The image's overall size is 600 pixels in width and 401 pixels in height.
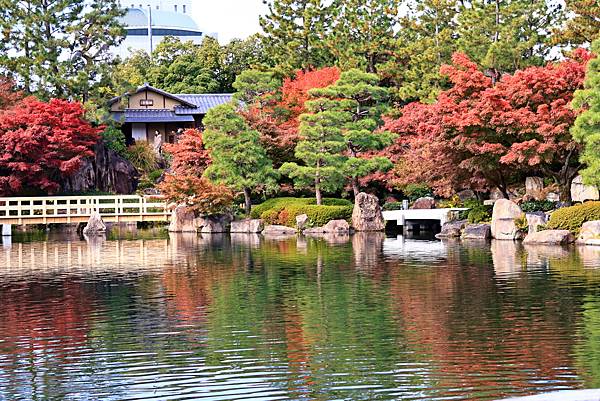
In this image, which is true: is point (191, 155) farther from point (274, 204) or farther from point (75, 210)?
point (75, 210)

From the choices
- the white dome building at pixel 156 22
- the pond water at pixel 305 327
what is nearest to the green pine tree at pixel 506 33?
the pond water at pixel 305 327

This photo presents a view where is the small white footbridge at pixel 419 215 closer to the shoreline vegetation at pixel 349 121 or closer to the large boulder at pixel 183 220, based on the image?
the shoreline vegetation at pixel 349 121

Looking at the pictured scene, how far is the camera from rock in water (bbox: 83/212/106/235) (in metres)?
38.8

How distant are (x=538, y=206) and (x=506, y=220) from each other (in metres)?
1.86

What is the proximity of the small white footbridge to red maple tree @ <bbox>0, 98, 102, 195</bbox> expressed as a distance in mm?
13510

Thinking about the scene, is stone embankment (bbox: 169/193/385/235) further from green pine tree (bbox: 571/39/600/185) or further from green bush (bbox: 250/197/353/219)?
green pine tree (bbox: 571/39/600/185)

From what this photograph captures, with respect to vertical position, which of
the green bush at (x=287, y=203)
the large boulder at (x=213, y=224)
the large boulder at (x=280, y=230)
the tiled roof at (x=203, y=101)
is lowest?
the large boulder at (x=280, y=230)

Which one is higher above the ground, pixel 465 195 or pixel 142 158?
pixel 142 158

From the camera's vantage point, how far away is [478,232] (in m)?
30.6

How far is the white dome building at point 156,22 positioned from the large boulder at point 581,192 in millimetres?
87426

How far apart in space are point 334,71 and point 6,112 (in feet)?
44.4

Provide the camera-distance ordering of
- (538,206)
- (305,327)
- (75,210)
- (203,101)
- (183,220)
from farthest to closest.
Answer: (203,101) < (75,210) < (183,220) < (538,206) < (305,327)

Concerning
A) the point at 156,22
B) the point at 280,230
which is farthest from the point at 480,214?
the point at 156,22

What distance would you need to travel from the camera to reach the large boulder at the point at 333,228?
3516cm
